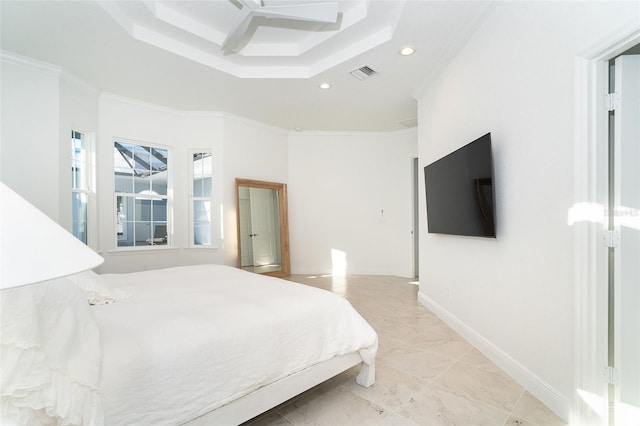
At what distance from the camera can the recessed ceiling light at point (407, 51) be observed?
3250 mm

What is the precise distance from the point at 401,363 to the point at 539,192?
1562 millimetres

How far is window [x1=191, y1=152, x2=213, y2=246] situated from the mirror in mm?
488

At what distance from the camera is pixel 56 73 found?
365 centimetres

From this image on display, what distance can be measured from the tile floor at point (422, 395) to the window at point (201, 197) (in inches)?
136

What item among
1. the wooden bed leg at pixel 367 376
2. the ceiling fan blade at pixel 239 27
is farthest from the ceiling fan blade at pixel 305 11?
the wooden bed leg at pixel 367 376

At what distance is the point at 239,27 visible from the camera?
2822 millimetres

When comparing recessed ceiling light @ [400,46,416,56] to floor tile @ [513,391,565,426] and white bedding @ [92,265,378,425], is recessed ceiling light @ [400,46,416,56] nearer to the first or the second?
white bedding @ [92,265,378,425]

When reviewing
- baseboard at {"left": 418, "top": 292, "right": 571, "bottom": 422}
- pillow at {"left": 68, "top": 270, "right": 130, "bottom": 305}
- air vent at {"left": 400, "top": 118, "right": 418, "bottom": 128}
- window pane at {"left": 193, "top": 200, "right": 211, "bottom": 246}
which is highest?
air vent at {"left": 400, "top": 118, "right": 418, "bottom": 128}

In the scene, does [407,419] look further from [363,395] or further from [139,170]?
[139,170]

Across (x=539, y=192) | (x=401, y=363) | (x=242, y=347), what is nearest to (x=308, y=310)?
(x=242, y=347)

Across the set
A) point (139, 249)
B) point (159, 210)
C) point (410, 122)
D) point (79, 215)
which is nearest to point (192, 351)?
point (79, 215)

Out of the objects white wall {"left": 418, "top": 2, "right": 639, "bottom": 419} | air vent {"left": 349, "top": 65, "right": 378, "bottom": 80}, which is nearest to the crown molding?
air vent {"left": 349, "top": 65, "right": 378, "bottom": 80}

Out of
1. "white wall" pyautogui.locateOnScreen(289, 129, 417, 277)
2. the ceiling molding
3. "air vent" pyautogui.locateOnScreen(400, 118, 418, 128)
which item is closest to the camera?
the ceiling molding

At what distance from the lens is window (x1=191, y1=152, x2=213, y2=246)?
17.6ft
